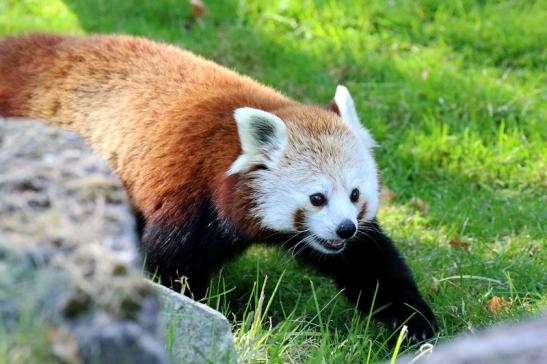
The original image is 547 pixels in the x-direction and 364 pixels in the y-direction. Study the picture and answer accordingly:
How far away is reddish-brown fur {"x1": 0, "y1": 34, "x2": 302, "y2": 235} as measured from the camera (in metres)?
4.10

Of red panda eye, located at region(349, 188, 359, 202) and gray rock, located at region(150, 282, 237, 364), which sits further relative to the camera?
red panda eye, located at region(349, 188, 359, 202)

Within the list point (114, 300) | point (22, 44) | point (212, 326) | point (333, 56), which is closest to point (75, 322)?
point (114, 300)

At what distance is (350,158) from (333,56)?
2.82 meters

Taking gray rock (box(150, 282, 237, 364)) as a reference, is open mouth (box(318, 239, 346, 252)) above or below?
below

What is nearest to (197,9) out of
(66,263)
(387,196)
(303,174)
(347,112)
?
(387,196)

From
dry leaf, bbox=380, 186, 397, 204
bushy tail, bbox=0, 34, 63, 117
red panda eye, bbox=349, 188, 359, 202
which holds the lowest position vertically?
dry leaf, bbox=380, 186, 397, 204

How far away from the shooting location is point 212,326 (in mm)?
3119

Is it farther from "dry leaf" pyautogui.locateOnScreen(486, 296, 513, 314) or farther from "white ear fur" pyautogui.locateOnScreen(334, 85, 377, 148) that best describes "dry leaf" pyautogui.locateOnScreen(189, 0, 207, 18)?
"dry leaf" pyautogui.locateOnScreen(486, 296, 513, 314)

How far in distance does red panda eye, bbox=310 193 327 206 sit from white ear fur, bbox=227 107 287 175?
0.85ft

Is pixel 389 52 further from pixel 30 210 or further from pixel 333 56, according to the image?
pixel 30 210

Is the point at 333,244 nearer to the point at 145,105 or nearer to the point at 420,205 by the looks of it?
the point at 145,105

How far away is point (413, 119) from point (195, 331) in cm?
348

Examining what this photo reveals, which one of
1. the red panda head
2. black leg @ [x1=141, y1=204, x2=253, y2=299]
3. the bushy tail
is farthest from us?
the bushy tail

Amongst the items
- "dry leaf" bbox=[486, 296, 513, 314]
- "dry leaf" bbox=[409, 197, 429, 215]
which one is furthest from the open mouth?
"dry leaf" bbox=[409, 197, 429, 215]
